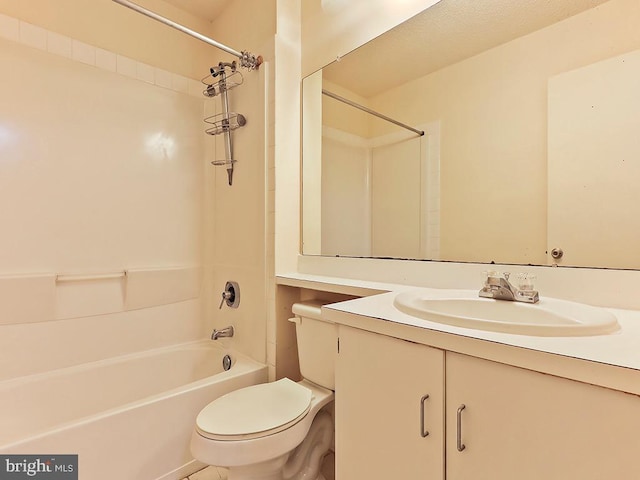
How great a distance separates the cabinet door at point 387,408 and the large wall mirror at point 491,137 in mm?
628

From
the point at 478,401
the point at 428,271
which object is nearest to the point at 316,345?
the point at 428,271

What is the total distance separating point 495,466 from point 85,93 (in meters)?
2.38

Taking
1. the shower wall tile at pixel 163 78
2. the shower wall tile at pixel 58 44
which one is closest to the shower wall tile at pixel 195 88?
the shower wall tile at pixel 163 78

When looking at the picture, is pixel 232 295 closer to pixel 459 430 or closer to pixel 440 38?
pixel 459 430

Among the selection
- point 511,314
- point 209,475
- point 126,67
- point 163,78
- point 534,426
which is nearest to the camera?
point 534,426

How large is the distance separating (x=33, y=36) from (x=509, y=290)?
2.44 meters

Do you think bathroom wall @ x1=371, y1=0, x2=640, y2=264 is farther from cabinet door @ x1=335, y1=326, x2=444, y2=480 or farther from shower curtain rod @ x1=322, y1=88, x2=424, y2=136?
cabinet door @ x1=335, y1=326, x2=444, y2=480

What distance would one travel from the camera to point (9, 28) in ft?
5.21

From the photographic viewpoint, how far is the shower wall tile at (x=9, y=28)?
61.8 inches

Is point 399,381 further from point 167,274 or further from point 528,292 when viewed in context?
point 167,274

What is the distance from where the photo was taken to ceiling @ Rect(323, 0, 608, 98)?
1.14m

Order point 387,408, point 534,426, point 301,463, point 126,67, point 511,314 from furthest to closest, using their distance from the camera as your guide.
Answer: point 126,67 → point 301,463 → point 511,314 → point 387,408 → point 534,426

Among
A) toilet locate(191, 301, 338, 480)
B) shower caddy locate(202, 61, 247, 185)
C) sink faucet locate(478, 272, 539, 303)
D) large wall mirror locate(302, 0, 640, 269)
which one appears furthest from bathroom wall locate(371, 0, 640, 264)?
shower caddy locate(202, 61, 247, 185)
